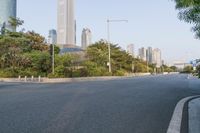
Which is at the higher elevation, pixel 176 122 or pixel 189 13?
pixel 189 13

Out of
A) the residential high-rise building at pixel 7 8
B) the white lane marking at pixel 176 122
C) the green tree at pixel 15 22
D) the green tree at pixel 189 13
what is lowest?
the white lane marking at pixel 176 122

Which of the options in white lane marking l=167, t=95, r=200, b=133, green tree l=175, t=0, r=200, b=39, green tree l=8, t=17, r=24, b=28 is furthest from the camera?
green tree l=8, t=17, r=24, b=28

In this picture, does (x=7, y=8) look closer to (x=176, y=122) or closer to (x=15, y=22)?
(x=15, y=22)

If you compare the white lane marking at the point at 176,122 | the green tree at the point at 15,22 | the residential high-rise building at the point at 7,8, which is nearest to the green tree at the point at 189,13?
the white lane marking at the point at 176,122

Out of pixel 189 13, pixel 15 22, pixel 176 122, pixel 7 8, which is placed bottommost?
pixel 176 122

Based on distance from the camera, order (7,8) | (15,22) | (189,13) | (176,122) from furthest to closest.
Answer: (7,8) < (15,22) < (189,13) < (176,122)

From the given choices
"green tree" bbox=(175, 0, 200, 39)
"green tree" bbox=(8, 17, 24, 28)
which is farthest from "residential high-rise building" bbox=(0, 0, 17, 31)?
"green tree" bbox=(175, 0, 200, 39)

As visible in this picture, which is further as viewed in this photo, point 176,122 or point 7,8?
point 7,8

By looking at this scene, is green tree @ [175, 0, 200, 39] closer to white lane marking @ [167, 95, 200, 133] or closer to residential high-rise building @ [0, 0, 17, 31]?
white lane marking @ [167, 95, 200, 133]

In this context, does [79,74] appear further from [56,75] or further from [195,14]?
[195,14]

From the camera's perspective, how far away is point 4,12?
15962 centimetres

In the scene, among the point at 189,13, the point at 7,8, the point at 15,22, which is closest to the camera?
the point at 189,13

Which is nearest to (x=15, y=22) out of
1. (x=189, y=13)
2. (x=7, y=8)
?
(x=189, y=13)

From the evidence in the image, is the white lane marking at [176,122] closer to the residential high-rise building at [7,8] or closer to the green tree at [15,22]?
the green tree at [15,22]
